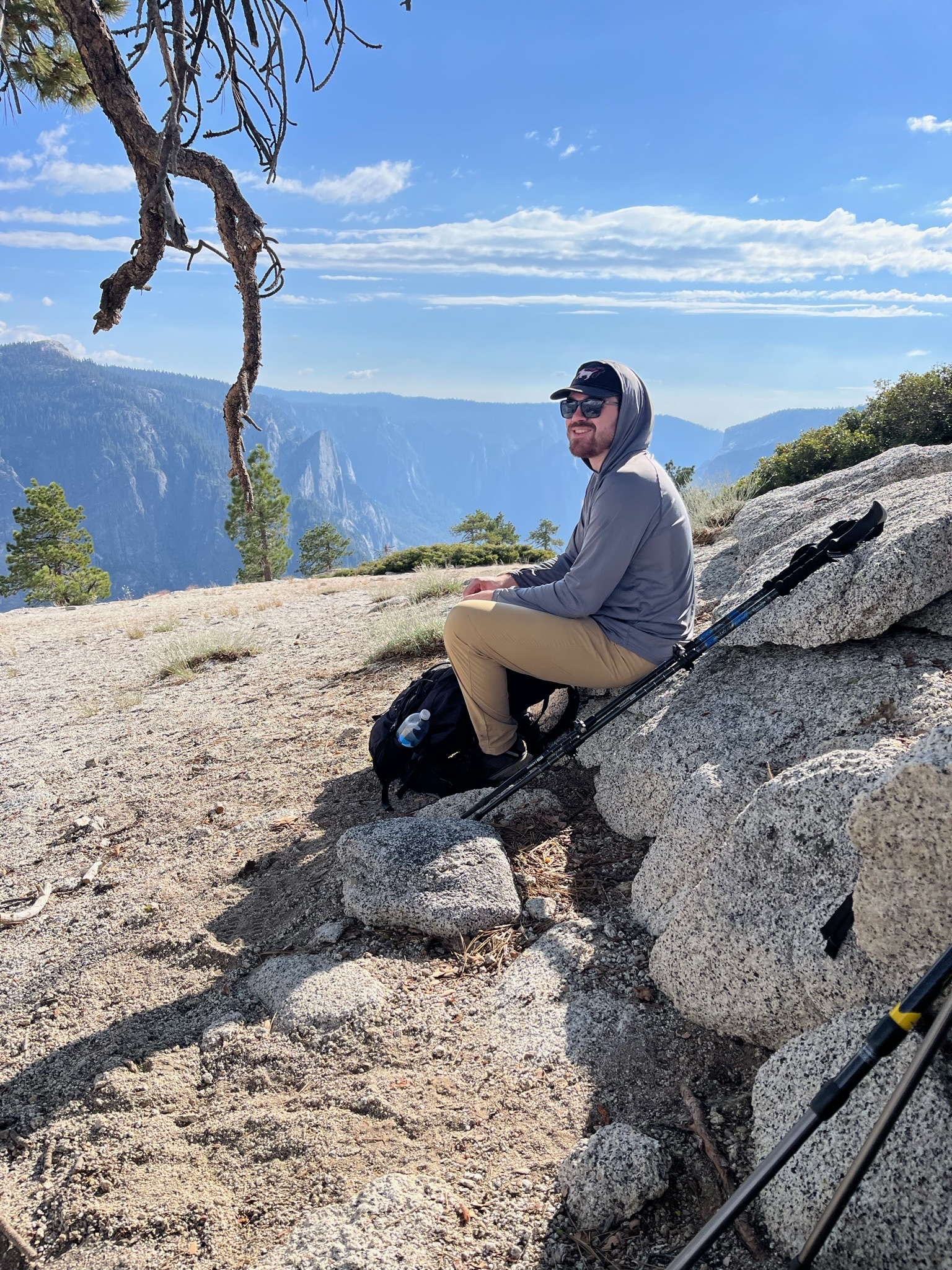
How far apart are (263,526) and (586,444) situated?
48875 mm

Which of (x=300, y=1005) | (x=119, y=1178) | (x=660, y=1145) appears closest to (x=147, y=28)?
(x=300, y=1005)

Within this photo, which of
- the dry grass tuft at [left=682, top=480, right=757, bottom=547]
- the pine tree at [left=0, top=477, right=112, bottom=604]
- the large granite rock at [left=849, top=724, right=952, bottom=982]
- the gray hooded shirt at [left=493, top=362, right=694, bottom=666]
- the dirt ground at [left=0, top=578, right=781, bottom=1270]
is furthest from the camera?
the pine tree at [left=0, top=477, right=112, bottom=604]

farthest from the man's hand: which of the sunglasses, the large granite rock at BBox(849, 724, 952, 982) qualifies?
the large granite rock at BBox(849, 724, 952, 982)

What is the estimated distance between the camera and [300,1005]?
2.92 metres

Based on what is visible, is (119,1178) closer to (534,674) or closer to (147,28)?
(534,674)

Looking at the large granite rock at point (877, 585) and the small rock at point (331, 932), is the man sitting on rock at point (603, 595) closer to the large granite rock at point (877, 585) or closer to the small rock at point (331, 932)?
the large granite rock at point (877, 585)

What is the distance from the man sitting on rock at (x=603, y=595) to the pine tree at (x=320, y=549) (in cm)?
6492

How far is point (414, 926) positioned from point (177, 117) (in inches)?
164

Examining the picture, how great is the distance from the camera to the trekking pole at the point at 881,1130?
54.3 inches

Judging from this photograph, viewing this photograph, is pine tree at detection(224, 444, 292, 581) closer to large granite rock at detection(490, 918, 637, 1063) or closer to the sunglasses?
the sunglasses

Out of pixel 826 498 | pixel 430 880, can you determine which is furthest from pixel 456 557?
pixel 430 880

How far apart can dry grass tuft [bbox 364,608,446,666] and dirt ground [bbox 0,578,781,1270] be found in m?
1.54

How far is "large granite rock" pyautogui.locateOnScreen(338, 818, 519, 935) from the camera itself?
10.8ft

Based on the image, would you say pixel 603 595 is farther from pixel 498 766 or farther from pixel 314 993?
pixel 314 993
